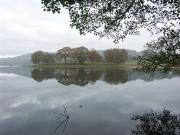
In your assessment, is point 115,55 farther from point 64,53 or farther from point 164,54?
point 164,54

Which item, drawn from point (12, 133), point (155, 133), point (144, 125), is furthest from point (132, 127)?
point (12, 133)

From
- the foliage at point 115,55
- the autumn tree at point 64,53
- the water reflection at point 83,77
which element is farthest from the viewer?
the autumn tree at point 64,53

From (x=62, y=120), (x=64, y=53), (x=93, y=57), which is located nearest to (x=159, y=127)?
(x=62, y=120)

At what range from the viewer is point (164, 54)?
18953 mm

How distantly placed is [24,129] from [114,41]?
1098cm

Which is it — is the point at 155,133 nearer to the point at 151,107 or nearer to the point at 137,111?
the point at 137,111

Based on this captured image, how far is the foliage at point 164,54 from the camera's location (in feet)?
61.3

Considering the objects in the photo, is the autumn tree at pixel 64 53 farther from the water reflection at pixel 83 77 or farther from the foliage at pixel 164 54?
the foliage at pixel 164 54

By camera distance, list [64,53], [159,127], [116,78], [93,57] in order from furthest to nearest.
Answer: [64,53], [93,57], [116,78], [159,127]

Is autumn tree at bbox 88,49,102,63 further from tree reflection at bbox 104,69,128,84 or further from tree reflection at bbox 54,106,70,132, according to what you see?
tree reflection at bbox 54,106,70,132

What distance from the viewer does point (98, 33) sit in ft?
68.5

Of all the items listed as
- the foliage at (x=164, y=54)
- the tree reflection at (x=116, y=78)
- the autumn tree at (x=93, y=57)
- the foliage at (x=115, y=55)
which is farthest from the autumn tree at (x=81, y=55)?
the foliage at (x=164, y=54)

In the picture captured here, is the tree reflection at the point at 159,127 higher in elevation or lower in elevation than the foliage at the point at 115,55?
lower

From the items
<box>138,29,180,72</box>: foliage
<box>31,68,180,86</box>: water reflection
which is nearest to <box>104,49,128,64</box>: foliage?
<box>31,68,180,86</box>: water reflection
